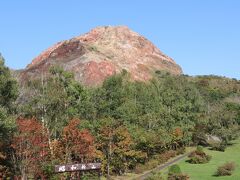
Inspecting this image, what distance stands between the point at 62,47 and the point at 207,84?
4606cm

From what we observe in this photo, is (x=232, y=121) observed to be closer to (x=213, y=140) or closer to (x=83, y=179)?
(x=213, y=140)

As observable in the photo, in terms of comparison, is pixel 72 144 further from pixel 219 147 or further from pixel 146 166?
pixel 219 147

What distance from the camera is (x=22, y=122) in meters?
31.2

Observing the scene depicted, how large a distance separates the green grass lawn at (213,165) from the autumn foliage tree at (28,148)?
17.5 m

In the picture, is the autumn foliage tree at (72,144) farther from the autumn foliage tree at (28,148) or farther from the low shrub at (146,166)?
the low shrub at (146,166)

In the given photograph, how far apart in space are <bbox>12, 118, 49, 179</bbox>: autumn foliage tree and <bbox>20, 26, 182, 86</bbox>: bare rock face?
6742cm

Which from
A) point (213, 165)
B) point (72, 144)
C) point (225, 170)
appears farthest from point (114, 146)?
point (213, 165)

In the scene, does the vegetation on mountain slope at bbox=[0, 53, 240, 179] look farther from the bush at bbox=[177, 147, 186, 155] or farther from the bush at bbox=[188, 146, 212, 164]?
the bush at bbox=[188, 146, 212, 164]

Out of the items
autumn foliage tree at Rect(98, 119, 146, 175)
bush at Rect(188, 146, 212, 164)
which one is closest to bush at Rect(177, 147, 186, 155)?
bush at Rect(188, 146, 212, 164)

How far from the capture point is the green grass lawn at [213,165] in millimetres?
44700

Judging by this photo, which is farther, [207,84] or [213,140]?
[207,84]

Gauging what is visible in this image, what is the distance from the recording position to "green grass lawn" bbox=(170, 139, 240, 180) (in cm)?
4470

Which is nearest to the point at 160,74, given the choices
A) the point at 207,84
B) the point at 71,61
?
the point at 207,84

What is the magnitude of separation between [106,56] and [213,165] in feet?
249
